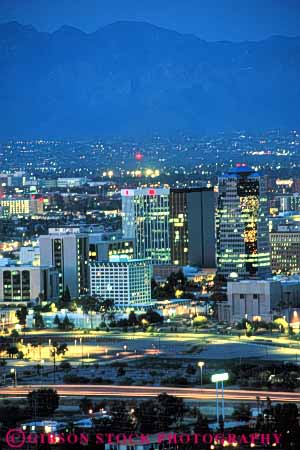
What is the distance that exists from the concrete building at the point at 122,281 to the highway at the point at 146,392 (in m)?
11.2

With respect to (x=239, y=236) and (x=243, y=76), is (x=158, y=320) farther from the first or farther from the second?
(x=243, y=76)

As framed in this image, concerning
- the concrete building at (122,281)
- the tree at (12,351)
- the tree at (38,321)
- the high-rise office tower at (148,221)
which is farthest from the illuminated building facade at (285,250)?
the tree at (12,351)

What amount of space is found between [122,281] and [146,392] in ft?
40.9

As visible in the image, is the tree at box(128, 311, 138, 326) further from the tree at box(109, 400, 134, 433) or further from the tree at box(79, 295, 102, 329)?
the tree at box(109, 400, 134, 433)

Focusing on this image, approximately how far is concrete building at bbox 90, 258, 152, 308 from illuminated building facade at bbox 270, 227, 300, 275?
16.6ft

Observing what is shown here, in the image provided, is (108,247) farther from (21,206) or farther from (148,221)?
(21,206)

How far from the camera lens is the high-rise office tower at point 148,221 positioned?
35.7m

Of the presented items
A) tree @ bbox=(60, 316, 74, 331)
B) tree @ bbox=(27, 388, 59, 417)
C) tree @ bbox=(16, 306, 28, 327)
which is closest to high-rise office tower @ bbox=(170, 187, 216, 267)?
tree @ bbox=(16, 306, 28, 327)

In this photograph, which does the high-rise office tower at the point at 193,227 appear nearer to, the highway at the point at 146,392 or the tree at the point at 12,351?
the tree at the point at 12,351

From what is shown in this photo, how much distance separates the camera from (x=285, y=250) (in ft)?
Answer: 118

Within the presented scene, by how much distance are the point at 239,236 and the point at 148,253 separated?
9.00ft

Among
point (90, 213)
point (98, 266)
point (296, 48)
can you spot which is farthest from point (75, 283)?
point (296, 48)

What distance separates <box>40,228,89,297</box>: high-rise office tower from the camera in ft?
103

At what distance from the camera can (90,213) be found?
4616cm
